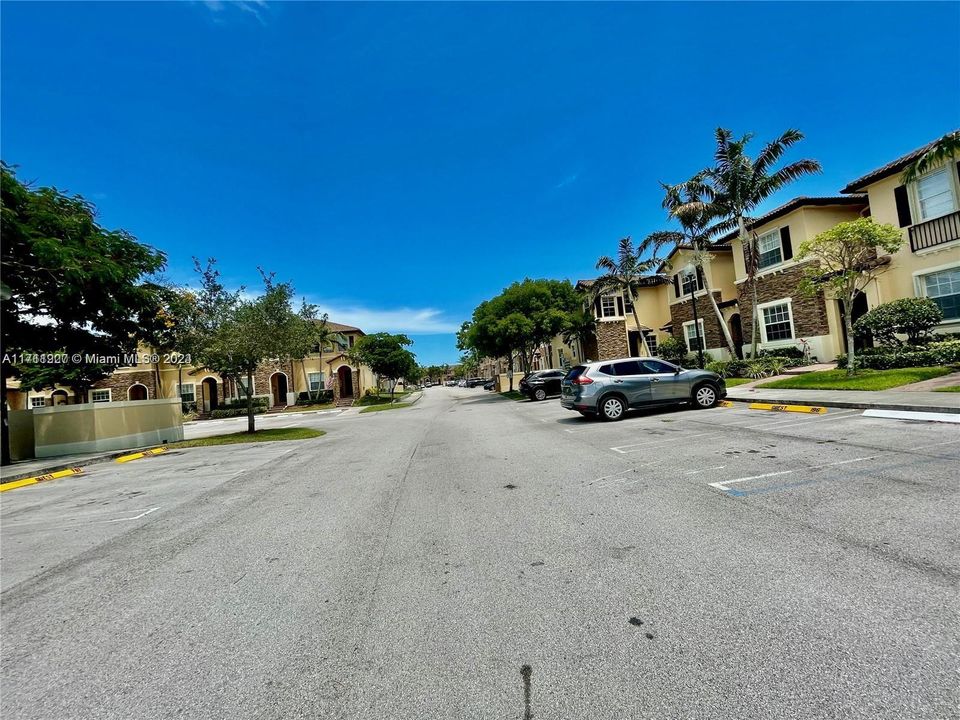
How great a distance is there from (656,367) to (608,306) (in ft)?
79.9

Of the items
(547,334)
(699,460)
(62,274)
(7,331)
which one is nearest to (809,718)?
(699,460)

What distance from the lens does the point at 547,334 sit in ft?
98.2

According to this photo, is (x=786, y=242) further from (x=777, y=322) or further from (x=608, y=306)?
(x=608, y=306)

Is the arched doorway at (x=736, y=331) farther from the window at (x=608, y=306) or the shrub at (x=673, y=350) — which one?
the window at (x=608, y=306)

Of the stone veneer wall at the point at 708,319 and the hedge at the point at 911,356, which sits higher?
the stone veneer wall at the point at 708,319

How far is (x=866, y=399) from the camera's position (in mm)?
10836

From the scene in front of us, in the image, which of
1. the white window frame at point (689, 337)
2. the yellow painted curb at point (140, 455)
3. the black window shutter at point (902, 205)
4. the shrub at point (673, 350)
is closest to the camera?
the yellow painted curb at point (140, 455)

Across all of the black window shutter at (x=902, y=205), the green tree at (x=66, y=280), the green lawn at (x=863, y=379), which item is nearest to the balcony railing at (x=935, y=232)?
the black window shutter at (x=902, y=205)

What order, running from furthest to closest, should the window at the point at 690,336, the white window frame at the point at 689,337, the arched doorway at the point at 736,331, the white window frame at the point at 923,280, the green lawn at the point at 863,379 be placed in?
1. the window at the point at 690,336
2. the white window frame at the point at 689,337
3. the arched doorway at the point at 736,331
4. the white window frame at the point at 923,280
5. the green lawn at the point at 863,379

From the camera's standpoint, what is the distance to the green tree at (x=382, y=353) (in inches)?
1725

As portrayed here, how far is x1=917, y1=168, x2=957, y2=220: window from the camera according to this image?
16.2 meters

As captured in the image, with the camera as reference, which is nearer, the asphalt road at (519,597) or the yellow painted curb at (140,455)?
the asphalt road at (519,597)

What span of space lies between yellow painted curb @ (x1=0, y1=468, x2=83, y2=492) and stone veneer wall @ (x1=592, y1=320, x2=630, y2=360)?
31.1 m

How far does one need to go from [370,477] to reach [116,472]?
742 centimetres
